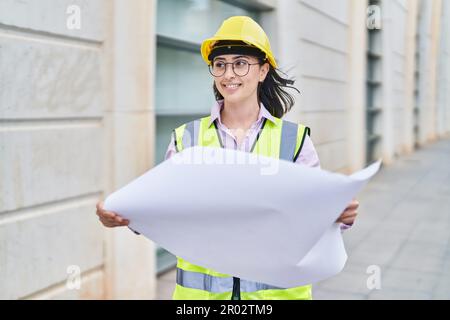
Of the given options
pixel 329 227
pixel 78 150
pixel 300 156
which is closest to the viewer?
pixel 329 227

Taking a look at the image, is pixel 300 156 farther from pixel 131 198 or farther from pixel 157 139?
pixel 157 139

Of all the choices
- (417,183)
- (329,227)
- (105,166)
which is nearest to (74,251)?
(105,166)

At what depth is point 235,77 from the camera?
1847 mm

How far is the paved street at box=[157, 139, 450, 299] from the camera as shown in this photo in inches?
223

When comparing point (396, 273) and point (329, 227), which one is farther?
point (396, 273)

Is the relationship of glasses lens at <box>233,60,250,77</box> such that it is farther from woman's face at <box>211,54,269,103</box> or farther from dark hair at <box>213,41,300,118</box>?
dark hair at <box>213,41,300,118</box>

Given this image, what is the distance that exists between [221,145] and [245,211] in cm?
32

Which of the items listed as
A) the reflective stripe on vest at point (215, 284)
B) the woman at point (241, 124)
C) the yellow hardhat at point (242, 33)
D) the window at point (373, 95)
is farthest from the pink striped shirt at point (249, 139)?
the window at point (373, 95)

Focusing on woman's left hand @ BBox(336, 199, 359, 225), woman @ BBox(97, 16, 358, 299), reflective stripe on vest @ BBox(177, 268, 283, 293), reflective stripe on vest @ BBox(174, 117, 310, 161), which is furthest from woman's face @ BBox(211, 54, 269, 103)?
reflective stripe on vest @ BBox(177, 268, 283, 293)

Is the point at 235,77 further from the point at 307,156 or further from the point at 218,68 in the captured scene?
the point at 307,156

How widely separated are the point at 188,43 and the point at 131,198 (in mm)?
3950

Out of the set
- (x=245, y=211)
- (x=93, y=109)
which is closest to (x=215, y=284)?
(x=245, y=211)

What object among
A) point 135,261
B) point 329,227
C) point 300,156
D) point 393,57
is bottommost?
point 135,261

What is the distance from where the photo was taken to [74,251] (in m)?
4.28
